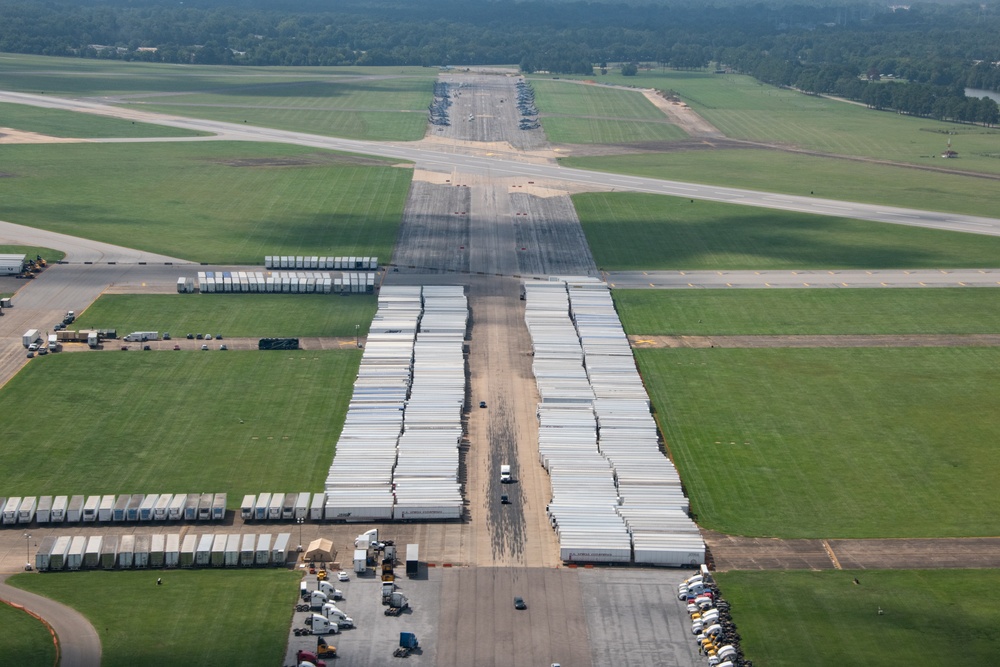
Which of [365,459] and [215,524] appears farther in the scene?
[365,459]

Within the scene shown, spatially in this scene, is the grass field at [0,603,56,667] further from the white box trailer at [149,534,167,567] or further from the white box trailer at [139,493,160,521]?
the white box trailer at [139,493,160,521]

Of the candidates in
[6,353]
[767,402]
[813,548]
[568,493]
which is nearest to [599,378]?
[767,402]

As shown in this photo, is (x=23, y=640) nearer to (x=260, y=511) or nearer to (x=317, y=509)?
(x=260, y=511)

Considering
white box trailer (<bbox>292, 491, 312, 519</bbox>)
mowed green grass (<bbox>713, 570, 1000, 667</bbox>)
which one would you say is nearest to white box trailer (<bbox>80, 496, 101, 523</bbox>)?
white box trailer (<bbox>292, 491, 312, 519</bbox>)

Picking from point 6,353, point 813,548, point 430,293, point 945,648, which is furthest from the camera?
point 430,293

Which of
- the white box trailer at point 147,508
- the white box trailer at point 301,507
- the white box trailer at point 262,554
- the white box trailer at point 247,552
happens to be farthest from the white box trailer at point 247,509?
the white box trailer at point 147,508

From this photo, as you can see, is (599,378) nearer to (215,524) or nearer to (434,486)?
(434,486)
